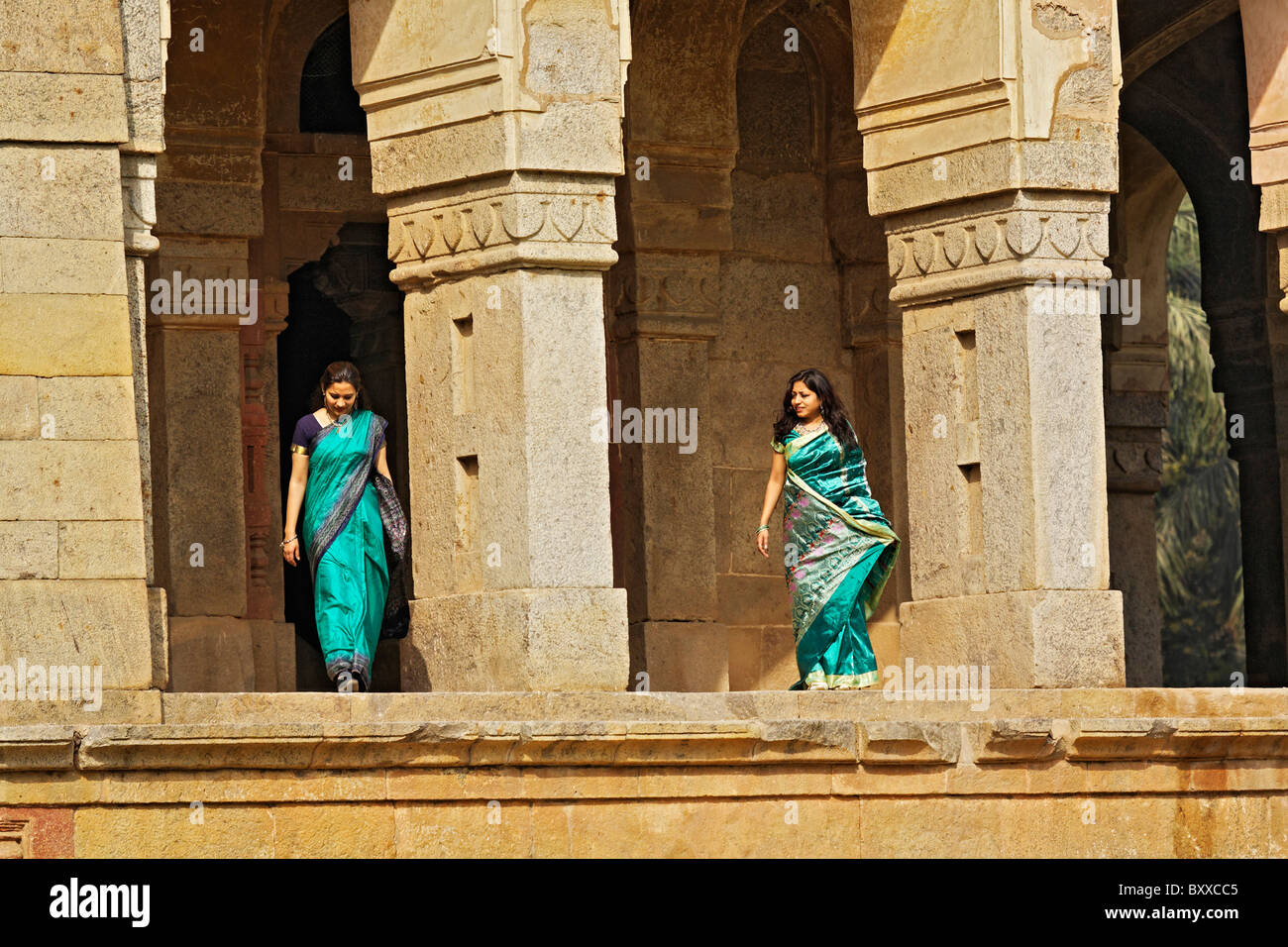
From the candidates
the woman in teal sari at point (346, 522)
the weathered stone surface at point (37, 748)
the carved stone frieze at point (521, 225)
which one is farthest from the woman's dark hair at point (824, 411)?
the weathered stone surface at point (37, 748)

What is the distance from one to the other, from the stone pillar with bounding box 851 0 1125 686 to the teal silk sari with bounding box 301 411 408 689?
2.33 metres

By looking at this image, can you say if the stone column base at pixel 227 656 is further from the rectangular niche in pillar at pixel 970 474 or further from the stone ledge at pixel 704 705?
the rectangular niche in pillar at pixel 970 474

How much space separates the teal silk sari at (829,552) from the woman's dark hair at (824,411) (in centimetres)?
4

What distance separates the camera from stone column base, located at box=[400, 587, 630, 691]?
437 inches

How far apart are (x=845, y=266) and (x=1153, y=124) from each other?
3.16m

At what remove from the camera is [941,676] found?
Answer: 39.7 ft

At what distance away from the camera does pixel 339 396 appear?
11938 millimetres

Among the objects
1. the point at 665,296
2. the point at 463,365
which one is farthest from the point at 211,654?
the point at 463,365

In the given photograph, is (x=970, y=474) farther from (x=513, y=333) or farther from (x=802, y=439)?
(x=513, y=333)

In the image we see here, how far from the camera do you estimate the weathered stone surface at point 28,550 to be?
32.7 ft

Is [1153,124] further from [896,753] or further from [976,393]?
[896,753]

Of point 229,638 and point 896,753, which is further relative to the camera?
point 229,638
